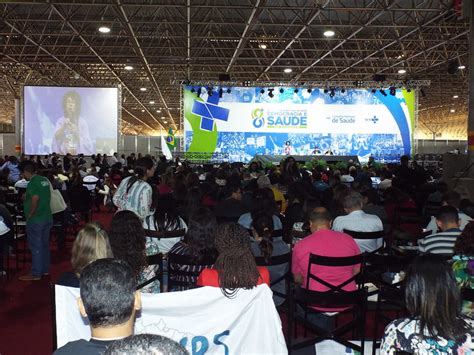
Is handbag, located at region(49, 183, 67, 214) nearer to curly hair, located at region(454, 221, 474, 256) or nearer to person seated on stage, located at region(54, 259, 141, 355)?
curly hair, located at region(454, 221, 474, 256)

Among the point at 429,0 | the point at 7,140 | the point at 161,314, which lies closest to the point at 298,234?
the point at 161,314

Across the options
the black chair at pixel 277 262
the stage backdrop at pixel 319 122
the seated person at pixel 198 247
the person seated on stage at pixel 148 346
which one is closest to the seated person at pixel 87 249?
the seated person at pixel 198 247

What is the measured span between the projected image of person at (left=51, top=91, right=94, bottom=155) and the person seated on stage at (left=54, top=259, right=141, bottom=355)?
1990 cm

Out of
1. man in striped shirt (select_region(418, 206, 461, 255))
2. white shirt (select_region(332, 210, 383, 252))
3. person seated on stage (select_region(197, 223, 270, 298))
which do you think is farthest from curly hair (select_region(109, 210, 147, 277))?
white shirt (select_region(332, 210, 383, 252))

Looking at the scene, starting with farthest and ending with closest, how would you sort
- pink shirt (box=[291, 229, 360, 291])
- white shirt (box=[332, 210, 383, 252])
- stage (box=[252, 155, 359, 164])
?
stage (box=[252, 155, 359, 164]) → white shirt (box=[332, 210, 383, 252]) → pink shirt (box=[291, 229, 360, 291])

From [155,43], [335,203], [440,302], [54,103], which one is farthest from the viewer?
[155,43]

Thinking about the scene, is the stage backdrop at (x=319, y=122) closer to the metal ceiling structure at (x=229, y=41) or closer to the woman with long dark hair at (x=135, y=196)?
the metal ceiling structure at (x=229, y=41)

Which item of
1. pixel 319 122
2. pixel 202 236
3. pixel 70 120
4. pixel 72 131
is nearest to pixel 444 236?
pixel 202 236

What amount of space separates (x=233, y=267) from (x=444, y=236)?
212 centimetres

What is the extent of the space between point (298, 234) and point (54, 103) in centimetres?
1709

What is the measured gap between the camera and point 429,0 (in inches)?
627

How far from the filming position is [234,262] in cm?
344

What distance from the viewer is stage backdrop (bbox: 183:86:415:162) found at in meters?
23.4

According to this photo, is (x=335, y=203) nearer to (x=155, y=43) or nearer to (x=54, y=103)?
(x=54, y=103)
